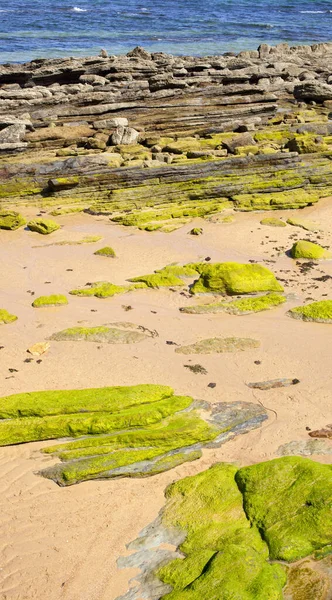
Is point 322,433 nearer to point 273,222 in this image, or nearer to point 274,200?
point 273,222

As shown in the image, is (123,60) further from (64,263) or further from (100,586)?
(100,586)

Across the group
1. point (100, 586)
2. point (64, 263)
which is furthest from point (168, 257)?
point (100, 586)

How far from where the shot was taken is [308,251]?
17906 mm

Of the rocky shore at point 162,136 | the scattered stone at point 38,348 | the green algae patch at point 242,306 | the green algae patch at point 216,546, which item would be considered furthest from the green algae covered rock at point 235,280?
the green algae patch at point 216,546

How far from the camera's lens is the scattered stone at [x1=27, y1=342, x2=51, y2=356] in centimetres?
1278

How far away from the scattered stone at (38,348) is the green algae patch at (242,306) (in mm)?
3634

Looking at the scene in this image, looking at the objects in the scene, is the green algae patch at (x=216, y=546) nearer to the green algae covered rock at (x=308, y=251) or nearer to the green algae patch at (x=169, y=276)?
the green algae patch at (x=169, y=276)

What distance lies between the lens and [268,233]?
65.2ft

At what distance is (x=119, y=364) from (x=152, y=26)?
182 ft

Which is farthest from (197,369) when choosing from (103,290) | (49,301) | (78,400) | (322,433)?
(49,301)

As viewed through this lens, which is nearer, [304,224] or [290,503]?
[290,503]

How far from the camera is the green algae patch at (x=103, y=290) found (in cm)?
1570

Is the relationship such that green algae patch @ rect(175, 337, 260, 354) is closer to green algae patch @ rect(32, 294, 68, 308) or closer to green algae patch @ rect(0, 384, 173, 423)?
green algae patch @ rect(0, 384, 173, 423)

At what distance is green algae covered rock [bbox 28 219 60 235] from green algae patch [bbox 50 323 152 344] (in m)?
6.64
